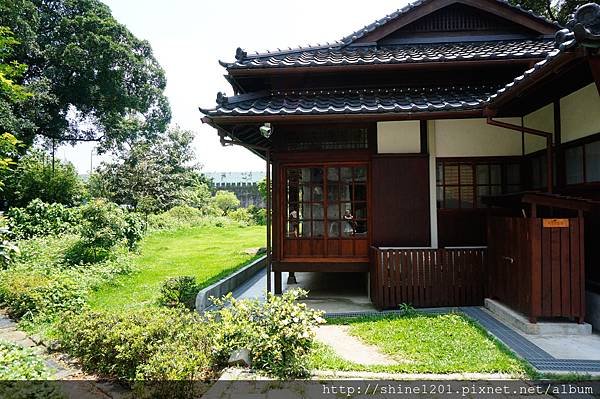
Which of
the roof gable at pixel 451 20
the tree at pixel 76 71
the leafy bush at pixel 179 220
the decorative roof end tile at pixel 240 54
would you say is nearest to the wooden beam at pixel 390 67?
the decorative roof end tile at pixel 240 54

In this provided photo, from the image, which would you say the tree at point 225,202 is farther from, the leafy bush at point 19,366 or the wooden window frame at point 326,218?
the leafy bush at point 19,366

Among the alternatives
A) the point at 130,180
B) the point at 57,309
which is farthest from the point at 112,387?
the point at 130,180

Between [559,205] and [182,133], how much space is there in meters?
31.2

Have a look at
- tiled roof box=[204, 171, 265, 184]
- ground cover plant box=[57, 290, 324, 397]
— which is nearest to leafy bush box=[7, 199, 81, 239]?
ground cover plant box=[57, 290, 324, 397]

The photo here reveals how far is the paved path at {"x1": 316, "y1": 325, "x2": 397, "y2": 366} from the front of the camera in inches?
178

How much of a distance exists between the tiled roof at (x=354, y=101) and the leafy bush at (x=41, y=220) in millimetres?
10564

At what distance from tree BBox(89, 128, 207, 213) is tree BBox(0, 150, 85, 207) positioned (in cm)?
342

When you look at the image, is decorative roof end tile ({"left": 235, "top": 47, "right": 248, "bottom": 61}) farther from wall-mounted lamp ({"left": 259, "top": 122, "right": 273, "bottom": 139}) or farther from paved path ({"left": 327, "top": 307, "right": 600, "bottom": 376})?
paved path ({"left": 327, "top": 307, "right": 600, "bottom": 376})

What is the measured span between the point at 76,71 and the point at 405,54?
20946 millimetres

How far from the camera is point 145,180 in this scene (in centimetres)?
2231

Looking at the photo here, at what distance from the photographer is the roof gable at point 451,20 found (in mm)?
8547

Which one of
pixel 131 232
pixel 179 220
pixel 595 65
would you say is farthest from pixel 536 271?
pixel 179 220

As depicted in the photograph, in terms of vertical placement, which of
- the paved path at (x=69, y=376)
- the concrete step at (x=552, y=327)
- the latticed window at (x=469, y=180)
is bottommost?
the paved path at (x=69, y=376)

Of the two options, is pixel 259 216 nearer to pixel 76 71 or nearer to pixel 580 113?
pixel 76 71
